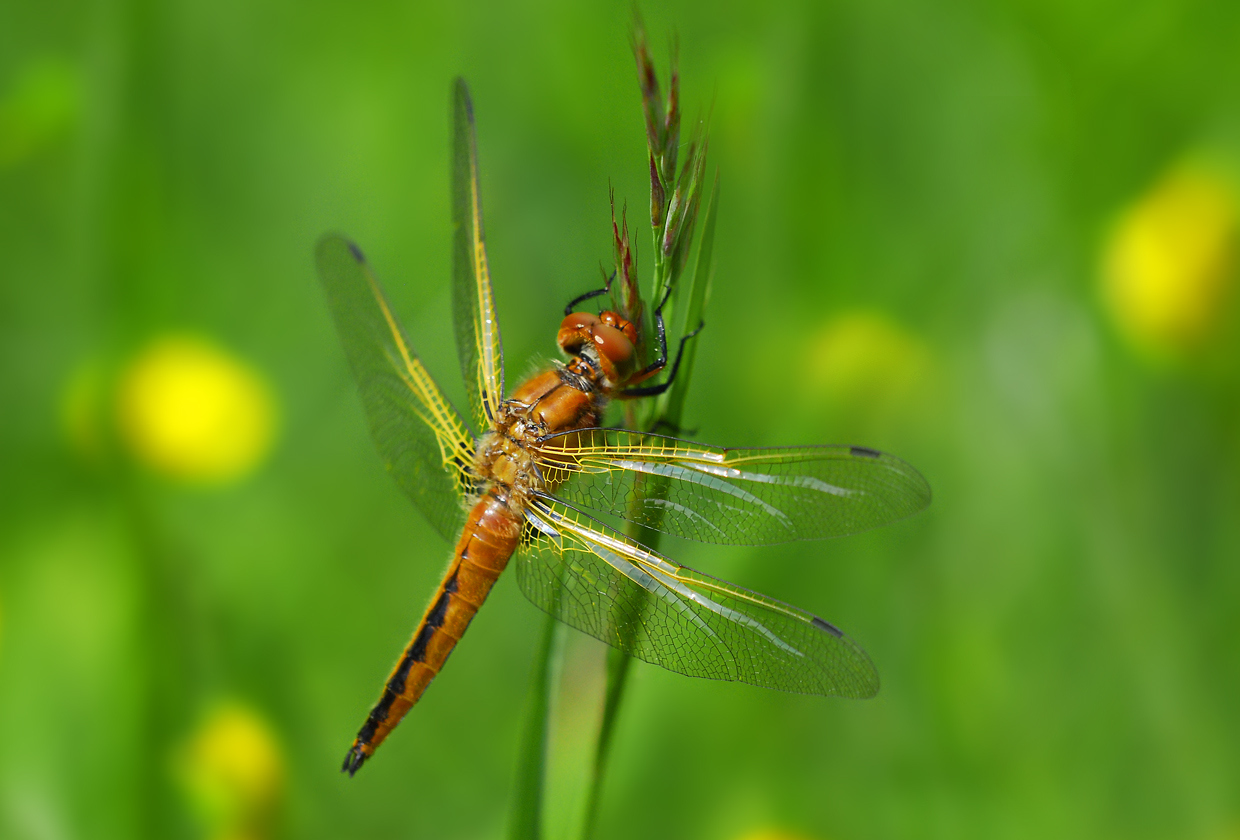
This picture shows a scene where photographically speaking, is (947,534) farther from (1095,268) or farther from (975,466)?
(1095,268)

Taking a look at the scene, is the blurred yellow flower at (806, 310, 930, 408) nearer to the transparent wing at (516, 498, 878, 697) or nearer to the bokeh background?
the bokeh background

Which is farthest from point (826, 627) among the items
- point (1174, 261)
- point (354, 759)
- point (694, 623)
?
point (1174, 261)

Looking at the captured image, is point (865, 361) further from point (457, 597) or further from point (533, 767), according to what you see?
point (533, 767)

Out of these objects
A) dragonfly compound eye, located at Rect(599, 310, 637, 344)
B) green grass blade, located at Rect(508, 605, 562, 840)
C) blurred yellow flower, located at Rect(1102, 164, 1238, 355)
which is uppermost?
blurred yellow flower, located at Rect(1102, 164, 1238, 355)

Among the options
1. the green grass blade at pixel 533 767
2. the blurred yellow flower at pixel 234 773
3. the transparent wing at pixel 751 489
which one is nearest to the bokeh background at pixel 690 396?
the blurred yellow flower at pixel 234 773

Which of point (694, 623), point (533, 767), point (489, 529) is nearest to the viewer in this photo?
point (533, 767)

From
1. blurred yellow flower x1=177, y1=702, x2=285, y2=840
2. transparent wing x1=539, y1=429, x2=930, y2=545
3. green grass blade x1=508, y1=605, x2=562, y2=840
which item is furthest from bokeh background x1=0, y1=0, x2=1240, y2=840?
green grass blade x1=508, y1=605, x2=562, y2=840

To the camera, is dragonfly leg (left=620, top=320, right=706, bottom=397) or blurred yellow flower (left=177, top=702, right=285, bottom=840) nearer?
dragonfly leg (left=620, top=320, right=706, bottom=397)
